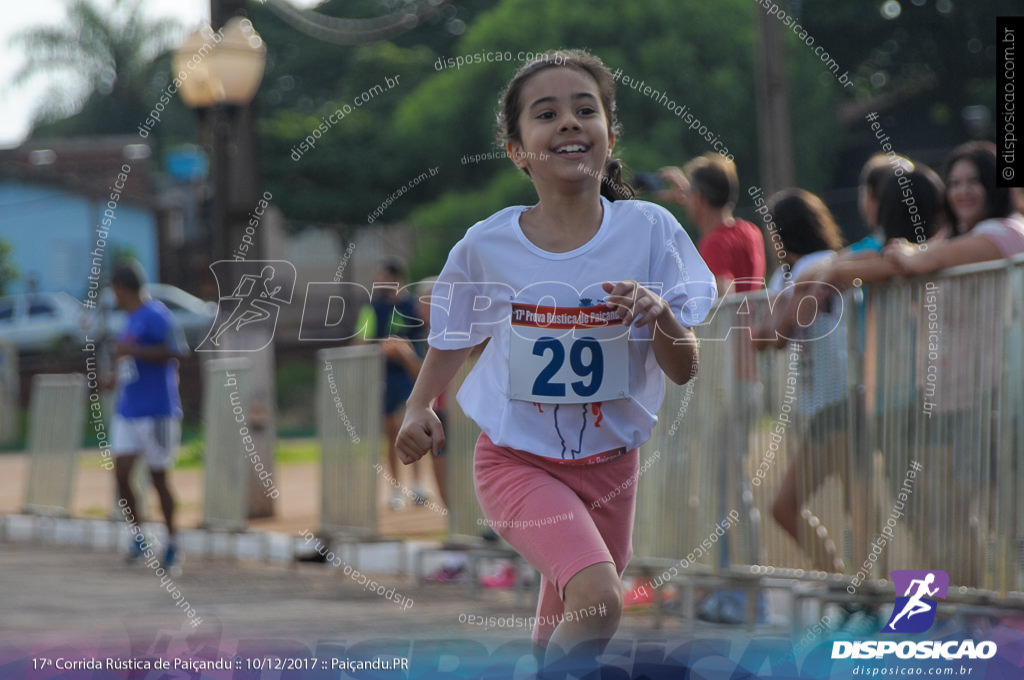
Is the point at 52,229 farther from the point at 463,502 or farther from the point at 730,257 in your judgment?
the point at 730,257

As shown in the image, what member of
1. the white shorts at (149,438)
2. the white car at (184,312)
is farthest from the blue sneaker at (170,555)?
the white car at (184,312)

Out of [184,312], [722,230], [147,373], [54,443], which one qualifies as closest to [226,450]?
[147,373]

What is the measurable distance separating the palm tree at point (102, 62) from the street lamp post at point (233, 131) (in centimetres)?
3188

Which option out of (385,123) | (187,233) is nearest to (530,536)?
(385,123)

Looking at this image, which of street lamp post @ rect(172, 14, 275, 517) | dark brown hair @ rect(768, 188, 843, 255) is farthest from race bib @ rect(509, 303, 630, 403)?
street lamp post @ rect(172, 14, 275, 517)

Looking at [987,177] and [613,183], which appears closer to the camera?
[613,183]

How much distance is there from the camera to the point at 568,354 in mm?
3664

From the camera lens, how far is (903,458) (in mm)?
5547

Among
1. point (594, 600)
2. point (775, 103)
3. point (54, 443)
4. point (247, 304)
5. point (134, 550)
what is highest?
point (775, 103)

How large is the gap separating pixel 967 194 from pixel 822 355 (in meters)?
0.82

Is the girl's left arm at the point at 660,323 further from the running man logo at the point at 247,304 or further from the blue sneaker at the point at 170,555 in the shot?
the blue sneaker at the point at 170,555

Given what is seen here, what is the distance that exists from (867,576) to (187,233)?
32870 mm

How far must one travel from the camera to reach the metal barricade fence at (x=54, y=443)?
12.5m

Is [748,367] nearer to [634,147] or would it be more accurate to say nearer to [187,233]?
[634,147]
